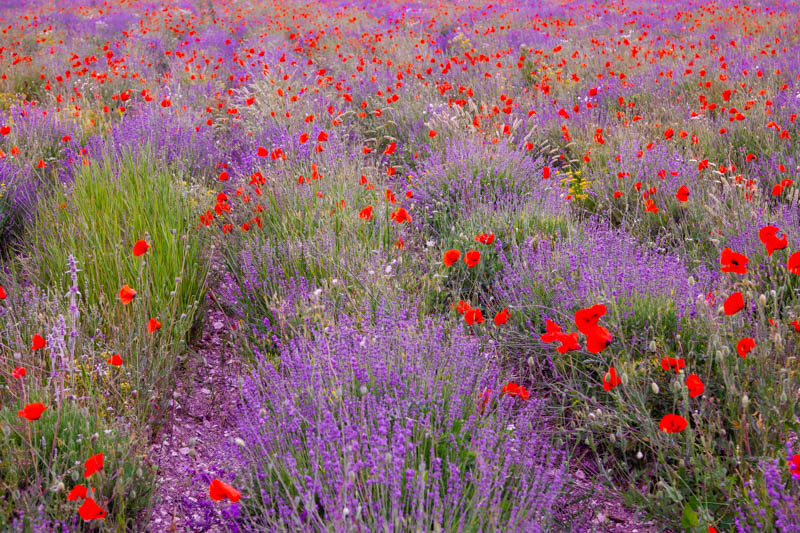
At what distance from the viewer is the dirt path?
2051 mm

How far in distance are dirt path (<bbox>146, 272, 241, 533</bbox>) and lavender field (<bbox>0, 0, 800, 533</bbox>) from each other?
0.05ft

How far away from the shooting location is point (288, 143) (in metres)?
4.54

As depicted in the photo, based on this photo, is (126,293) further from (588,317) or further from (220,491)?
(588,317)

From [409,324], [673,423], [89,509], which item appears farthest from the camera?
[409,324]

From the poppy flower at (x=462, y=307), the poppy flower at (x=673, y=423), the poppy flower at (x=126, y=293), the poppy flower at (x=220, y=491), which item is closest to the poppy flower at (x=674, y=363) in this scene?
the poppy flower at (x=673, y=423)

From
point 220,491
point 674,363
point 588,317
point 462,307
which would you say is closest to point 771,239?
point 674,363

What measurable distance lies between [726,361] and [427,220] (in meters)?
2.17

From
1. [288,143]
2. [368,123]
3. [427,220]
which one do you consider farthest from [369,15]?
[427,220]

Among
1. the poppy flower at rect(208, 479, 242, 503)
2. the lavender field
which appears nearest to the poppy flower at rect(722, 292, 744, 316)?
the lavender field

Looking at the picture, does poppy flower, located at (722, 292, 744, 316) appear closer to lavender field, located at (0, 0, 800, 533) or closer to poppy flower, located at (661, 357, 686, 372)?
lavender field, located at (0, 0, 800, 533)

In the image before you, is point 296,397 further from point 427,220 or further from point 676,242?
point 676,242

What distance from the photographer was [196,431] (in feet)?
8.27

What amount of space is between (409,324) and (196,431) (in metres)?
1.06

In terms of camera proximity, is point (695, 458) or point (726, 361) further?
point (726, 361)
